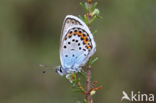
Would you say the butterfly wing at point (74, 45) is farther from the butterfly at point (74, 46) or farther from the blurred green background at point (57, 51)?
the blurred green background at point (57, 51)

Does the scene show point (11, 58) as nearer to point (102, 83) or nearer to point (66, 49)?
point (102, 83)

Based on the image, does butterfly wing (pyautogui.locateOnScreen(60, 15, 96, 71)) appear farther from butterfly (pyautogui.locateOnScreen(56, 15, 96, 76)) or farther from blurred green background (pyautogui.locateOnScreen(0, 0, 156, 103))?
blurred green background (pyautogui.locateOnScreen(0, 0, 156, 103))

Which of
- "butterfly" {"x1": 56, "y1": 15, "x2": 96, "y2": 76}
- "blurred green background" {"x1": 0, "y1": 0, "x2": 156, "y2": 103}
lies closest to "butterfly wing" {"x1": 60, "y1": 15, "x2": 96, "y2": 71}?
"butterfly" {"x1": 56, "y1": 15, "x2": 96, "y2": 76}

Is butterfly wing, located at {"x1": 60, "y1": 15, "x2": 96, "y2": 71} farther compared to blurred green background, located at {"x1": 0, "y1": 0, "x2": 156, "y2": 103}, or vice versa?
blurred green background, located at {"x1": 0, "y1": 0, "x2": 156, "y2": 103}

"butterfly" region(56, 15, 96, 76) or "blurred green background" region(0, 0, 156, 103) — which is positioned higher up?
"blurred green background" region(0, 0, 156, 103)

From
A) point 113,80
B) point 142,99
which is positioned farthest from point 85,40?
point 113,80

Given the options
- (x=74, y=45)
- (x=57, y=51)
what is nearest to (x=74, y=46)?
(x=74, y=45)

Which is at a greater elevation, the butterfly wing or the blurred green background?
the blurred green background
